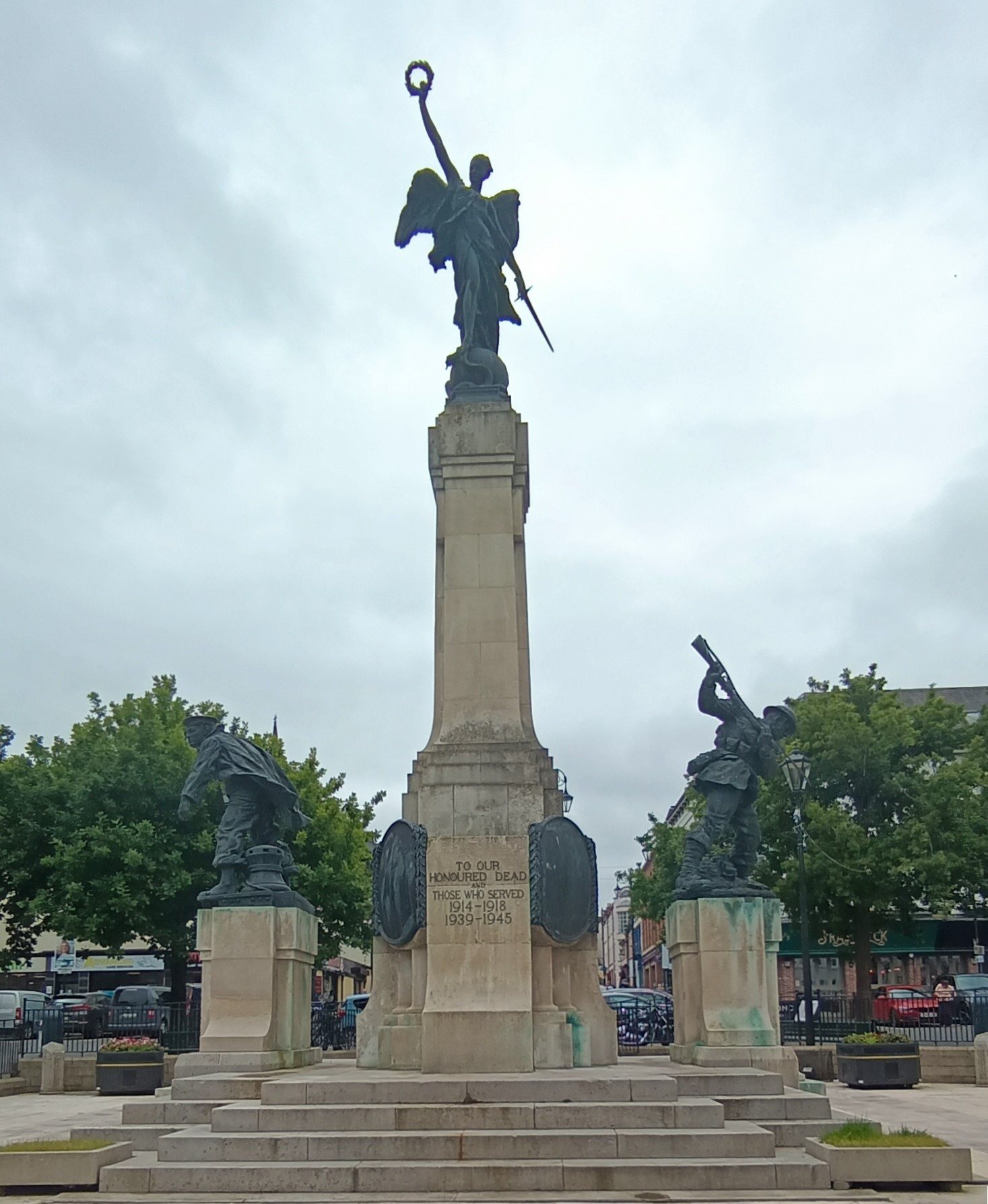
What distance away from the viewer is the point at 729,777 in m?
16.2

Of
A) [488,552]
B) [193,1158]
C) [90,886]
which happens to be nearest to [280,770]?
[488,552]

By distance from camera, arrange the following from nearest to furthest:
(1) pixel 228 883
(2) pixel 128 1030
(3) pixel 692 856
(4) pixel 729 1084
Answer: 1. (4) pixel 729 1084
2. (1) pixel 228 883
3. (3) pixel 692 856
4. (2) pixel 128 1030

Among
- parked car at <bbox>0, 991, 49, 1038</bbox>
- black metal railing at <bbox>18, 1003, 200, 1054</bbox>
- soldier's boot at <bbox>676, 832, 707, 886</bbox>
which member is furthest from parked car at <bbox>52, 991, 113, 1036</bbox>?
soldier's boot at <bbox>676, 832, 707, 886</bbox>

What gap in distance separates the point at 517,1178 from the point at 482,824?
523 cm

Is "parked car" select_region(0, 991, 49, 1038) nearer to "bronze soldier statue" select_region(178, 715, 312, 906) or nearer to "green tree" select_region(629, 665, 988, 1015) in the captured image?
"bronze soldier statue" select_region(178, 715, 312, 906)

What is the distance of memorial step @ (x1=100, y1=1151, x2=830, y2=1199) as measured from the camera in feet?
33.6

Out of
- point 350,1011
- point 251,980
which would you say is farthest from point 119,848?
point 251,980

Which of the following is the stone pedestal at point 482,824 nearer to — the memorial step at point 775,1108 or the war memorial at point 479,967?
the war memorial at point 479,967

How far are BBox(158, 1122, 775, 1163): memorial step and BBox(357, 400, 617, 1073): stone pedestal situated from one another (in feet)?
8.82

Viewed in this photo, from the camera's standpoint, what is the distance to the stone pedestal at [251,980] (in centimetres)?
1480

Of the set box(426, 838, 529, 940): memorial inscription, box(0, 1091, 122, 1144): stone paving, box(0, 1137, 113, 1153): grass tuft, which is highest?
box(426, 838, 529, 940): memorial inscription

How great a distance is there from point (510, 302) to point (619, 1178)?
1258cm

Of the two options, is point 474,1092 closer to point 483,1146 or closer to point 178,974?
point 483,1146

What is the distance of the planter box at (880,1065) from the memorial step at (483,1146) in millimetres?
11005
